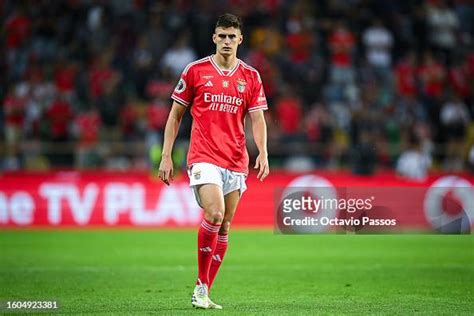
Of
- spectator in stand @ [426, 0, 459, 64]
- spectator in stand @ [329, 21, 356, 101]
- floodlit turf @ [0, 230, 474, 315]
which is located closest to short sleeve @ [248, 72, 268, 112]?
floodlit turf @ [0, 230, 474, 315]

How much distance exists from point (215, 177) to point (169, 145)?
539mm

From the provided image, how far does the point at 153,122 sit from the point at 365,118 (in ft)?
16.7

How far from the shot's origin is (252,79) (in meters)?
9.68

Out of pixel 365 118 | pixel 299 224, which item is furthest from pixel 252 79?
pixel 365 118

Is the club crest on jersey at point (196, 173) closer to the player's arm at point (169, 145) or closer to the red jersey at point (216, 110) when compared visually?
the red jersey at point (216, 110)

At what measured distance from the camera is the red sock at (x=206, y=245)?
9.26m

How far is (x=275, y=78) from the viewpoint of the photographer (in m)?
24.6

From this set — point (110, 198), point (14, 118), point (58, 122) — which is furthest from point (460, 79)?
point (14, 118)

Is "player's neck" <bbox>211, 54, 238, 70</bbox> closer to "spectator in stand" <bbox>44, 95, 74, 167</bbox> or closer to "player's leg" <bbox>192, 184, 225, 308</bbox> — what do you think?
"player's leg" <bbox>192, 184, 225, 308</bbox>

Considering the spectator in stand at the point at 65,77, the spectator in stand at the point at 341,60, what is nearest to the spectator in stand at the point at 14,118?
the spectator in stand at the point at 65,77

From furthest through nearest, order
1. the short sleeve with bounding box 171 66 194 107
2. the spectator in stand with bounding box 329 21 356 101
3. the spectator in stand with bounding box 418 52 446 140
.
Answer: the spectator in stand with bounding box 418 52 446 140, the spectator in stand with bounding box 329 21 356 101, the short sleeve with bounding box 171 66 194 107

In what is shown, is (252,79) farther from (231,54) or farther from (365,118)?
(365,118)

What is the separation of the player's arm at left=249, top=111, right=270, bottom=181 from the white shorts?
198 millimetres

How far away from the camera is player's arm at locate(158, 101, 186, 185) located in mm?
9250
